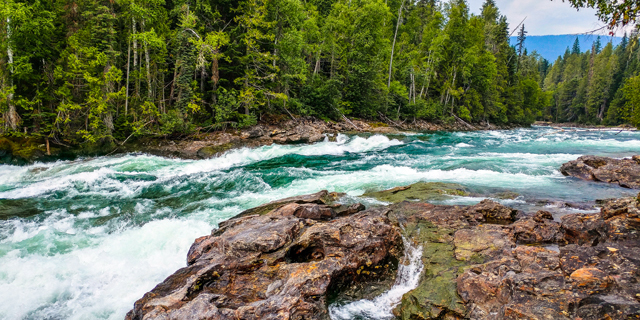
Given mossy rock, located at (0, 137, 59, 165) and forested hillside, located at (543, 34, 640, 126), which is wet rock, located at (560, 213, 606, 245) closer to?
mossy rock, located at (0, 137, 59, 165)

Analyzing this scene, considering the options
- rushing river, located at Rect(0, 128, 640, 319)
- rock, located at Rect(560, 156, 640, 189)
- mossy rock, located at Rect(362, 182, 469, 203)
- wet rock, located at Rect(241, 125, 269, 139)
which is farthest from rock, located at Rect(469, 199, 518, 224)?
wet rock, located at Rect(241, 125, 269, 139)

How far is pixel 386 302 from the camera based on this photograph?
3.99m

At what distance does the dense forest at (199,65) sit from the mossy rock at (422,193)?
4.74m

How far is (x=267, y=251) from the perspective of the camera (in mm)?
4848

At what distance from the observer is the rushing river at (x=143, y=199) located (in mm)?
Result: 5066

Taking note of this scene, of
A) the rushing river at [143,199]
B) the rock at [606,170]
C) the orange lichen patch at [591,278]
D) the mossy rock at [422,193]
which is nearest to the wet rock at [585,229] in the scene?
the orange lichen patch at [591,278]

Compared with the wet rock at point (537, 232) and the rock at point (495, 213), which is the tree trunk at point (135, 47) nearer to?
the rock at point (495, 213)

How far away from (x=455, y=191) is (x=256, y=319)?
23.0 feet

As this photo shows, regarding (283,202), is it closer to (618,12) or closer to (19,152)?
(618,12)

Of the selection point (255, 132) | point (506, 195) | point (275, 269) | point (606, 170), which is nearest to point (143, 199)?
point (275, 269)

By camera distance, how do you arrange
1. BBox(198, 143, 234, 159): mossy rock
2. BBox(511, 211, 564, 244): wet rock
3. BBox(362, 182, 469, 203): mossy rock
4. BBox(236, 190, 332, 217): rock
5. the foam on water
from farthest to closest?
BBox(198, 143, 234, 159): mossy rock
BBox(362, 182, 469, 203): mossy rock
BBox(236, 190, 332, 217): rock
BBox(511, 211, 564, 244): wet rock
the foam on water

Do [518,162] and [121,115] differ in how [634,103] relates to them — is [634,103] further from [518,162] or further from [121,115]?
[121,115]

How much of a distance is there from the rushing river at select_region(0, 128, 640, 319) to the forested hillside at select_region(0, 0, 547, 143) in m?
3.37

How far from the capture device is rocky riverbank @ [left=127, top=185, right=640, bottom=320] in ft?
10.5
